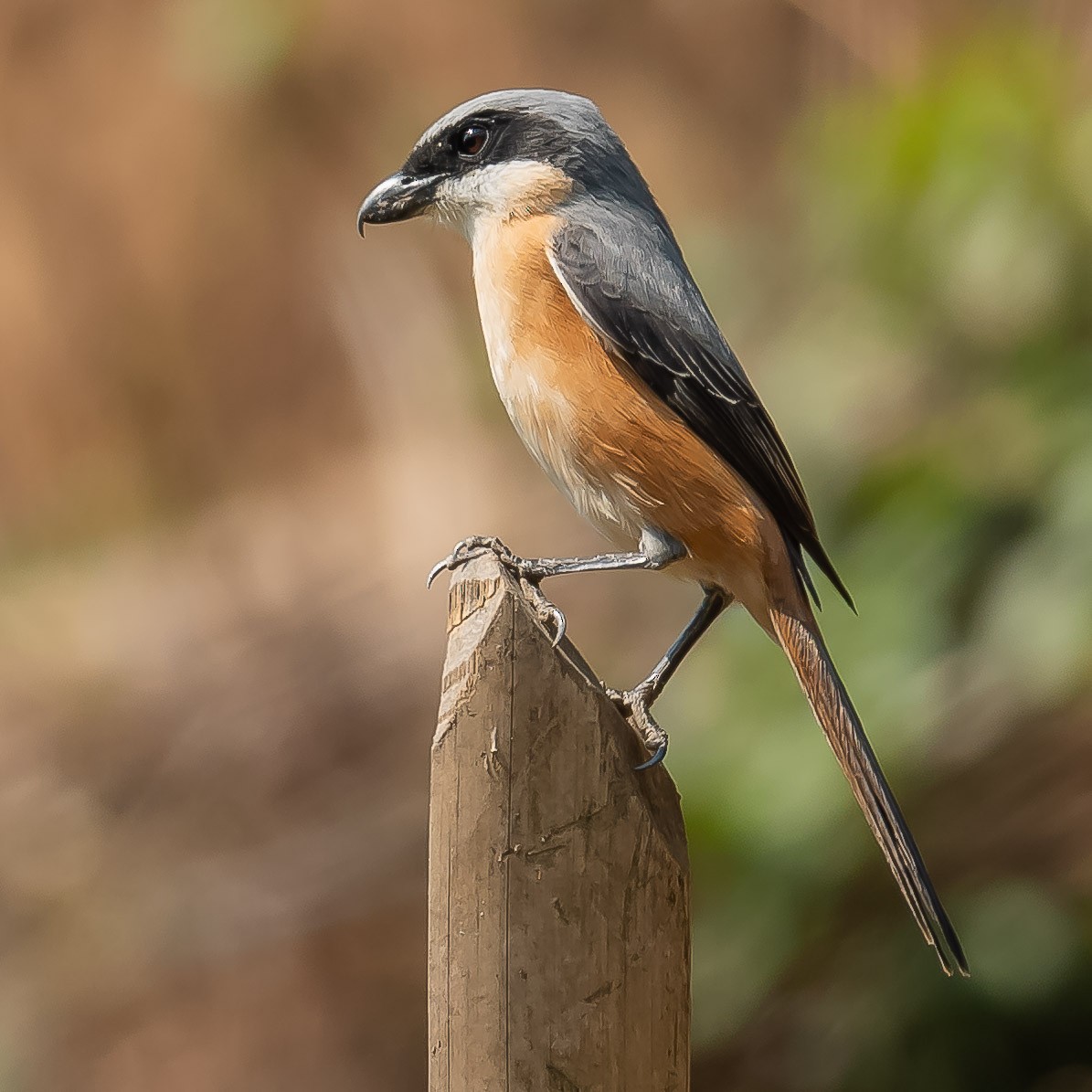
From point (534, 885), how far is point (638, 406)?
118 cm

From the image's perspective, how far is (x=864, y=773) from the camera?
2.82 meters

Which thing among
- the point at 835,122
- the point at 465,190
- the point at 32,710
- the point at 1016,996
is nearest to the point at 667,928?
the point at 465,190

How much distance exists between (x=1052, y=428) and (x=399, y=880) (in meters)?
2.70

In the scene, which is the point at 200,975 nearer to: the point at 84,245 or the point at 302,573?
the point at 302,573

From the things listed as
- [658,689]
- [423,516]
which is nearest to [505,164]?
[658,689]

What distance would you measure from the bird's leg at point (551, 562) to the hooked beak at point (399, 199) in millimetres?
930

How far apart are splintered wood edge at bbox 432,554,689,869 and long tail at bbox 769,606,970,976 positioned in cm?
52

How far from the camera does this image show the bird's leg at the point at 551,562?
243 cm

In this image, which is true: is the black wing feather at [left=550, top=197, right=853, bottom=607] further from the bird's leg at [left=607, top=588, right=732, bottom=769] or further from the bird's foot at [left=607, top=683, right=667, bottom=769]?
the bird's foot at [left=607, top=683, right=667, bottom=769]

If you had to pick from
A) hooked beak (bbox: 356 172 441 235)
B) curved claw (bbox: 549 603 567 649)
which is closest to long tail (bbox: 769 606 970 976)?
curved claw (bbox: 549 603 567 649)

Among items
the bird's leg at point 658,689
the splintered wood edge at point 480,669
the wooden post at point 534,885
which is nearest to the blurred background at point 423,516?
the bird's leg at point 658,689

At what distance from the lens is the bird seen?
3.00 metres

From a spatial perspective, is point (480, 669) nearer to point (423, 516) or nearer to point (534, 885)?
point (534, 885)

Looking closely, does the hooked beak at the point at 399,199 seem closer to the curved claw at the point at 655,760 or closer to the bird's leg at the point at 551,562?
the bird's leg at the point at 551,562
